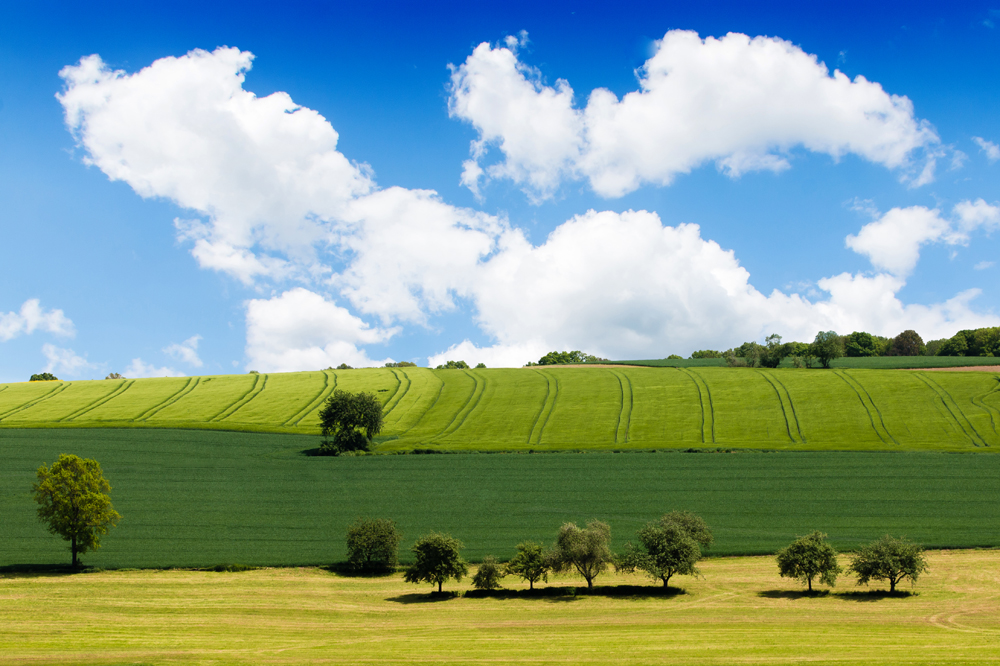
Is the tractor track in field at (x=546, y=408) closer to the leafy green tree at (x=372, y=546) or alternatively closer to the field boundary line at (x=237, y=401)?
the leafy green tree at (x=372, y=546)

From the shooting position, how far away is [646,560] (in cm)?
4672

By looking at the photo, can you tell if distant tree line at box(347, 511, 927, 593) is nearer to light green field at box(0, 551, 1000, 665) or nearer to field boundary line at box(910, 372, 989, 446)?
light green field at box(0, 551, 1000, 665)

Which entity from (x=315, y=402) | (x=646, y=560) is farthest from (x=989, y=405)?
(x=315, y=402)

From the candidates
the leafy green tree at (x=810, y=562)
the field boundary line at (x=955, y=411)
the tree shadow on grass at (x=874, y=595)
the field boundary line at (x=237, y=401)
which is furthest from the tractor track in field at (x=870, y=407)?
the field boundary line at (x=237, y=401)

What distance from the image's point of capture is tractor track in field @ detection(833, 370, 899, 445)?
3295 inches

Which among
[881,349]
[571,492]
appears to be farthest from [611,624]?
[881,349]

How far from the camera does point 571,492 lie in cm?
6694

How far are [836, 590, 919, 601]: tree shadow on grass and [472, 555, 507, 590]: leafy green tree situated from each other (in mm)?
22332

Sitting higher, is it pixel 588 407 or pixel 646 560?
pixel 588 407

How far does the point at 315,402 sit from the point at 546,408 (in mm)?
35987

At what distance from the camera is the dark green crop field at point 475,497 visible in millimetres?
54375

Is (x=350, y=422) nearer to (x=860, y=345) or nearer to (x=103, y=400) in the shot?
(x=103, y=400)

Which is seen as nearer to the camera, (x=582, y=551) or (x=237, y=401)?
(x=582, y=551)

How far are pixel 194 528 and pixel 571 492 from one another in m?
33.9
